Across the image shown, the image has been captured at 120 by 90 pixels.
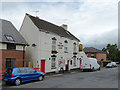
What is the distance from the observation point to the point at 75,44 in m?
28.4

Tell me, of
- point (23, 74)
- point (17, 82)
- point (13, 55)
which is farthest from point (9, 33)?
point (17, 82)

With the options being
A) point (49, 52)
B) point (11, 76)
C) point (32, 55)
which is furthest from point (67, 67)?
point (11, 76)

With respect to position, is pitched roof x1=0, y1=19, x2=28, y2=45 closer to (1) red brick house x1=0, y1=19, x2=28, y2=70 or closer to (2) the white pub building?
(1) red brick house x1=0, y1=19, x2=28, y2=70

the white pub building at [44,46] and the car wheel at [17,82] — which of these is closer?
the car wheel at [17,82]

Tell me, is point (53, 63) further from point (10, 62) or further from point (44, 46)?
point (10, 62)

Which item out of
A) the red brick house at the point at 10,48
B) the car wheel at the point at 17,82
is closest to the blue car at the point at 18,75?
the car wheel at the point at 17,82

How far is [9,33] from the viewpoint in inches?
725

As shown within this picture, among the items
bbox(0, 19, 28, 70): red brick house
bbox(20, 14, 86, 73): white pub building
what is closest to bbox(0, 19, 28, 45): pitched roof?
bbox(0, 19, 28, 70): red brick house

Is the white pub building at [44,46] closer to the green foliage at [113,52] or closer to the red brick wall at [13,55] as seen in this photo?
the red brick wall at [13,55]

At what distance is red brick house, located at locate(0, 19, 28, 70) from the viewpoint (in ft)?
52.4

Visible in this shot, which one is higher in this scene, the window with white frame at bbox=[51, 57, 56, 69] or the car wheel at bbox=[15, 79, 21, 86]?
the window with white frame at bbox=[51, 57, 56, 69]

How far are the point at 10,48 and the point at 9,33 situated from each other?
8.73ft

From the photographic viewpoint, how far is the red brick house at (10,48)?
15977 mm

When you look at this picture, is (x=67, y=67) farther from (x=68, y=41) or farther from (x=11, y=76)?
(x=11, y=76)
